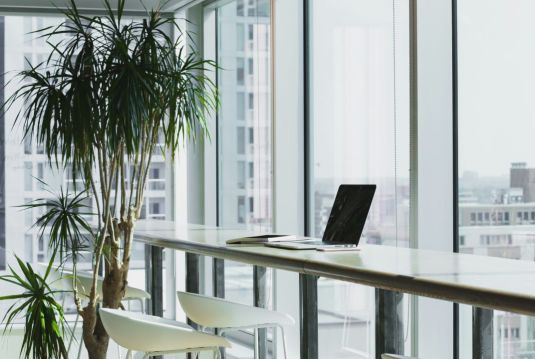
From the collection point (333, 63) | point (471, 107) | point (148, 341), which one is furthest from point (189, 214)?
point (148, 341)

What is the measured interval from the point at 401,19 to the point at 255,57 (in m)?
1.72

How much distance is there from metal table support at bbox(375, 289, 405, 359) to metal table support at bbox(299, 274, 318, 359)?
43 centimetres

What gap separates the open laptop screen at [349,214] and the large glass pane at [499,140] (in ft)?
2.11

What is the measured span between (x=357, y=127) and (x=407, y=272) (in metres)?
2.22

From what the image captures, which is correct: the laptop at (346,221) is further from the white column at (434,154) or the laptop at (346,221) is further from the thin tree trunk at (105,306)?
the thin tree trunk at (105,306)

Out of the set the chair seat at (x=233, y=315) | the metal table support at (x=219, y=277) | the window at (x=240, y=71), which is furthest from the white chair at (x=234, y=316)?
the window at (x=240, y=71)

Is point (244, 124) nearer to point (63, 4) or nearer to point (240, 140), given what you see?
point (240, 140)

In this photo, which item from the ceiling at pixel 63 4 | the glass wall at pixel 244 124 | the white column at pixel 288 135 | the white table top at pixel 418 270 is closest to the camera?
the white table top at pixel 418 270

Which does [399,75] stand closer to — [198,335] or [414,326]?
[414,326]

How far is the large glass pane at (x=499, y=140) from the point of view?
3.27m

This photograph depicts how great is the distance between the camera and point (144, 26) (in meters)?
3.69

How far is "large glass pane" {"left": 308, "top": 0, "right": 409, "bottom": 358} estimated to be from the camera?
400 centimetres

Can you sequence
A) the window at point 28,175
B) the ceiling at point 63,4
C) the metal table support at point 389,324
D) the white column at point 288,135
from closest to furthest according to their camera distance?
1. the metal table support at point 389,324
2. the white column at point 288,135
3. the ceiling at point 63,4
4. the window at point 28,175

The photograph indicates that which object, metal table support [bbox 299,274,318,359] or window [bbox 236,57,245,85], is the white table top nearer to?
metal table support [bbox 299,274,318,359]
